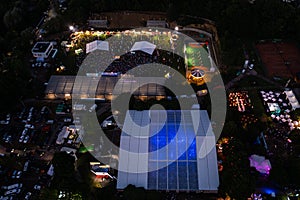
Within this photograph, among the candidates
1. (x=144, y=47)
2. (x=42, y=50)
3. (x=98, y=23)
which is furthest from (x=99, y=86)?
(x=98, y=23)

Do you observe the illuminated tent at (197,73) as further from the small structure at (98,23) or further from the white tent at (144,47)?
the small structure at (98,23)

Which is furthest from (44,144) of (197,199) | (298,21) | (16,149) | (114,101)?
(298,21)

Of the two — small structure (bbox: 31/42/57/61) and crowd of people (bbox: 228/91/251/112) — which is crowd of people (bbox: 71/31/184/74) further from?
crowd of people (bbox: 228/91/251/112)

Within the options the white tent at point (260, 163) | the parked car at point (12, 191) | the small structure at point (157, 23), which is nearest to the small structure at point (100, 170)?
the parked car at point (12, 191)

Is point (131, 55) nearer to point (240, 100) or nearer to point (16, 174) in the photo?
point (240, 100)

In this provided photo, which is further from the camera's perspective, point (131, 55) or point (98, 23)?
point (98, 23)

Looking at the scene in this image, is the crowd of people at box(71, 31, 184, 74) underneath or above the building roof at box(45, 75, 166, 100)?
above

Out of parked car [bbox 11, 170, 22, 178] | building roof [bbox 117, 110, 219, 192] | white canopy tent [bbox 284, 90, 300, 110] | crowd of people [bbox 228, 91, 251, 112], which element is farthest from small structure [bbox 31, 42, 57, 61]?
white canopy tent [bbox 284, 90, 300, 110]
